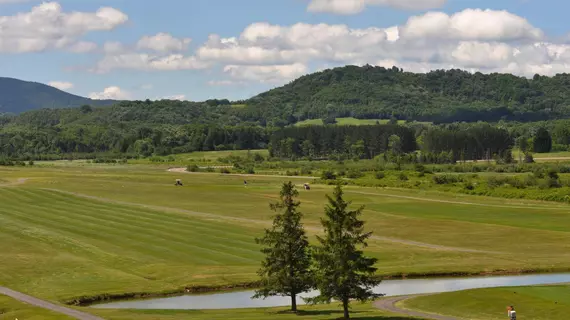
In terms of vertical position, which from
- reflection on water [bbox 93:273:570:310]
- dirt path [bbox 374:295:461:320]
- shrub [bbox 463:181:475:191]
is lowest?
reflection on water [bbox 93:273:570:310]

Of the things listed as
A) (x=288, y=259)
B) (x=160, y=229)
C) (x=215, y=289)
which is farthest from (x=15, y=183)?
(x=288, y=259)

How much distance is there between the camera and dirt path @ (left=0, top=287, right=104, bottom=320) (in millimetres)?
55372

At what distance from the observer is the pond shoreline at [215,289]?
69.0 m

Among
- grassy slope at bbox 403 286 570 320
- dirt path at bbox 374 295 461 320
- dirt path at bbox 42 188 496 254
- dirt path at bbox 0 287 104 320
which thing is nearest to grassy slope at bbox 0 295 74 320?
dirt path at bbox 0 287 104 320

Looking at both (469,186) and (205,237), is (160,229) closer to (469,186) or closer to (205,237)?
(205,237)

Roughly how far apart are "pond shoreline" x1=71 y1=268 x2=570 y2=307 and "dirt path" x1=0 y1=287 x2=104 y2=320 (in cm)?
331

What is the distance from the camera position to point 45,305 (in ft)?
202

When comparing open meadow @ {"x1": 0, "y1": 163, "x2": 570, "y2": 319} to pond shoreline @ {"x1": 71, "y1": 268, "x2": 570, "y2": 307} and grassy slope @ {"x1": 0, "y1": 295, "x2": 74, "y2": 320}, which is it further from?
grassy slope @ {"x1": 0, "y1": 295, "x2": 74, "y2": 320}

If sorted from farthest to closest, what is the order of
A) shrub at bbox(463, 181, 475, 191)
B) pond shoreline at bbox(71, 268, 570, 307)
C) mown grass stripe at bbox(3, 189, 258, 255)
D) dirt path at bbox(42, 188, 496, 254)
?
shrub at bbox(463, 181, 475, 191)
dirt path at bbox(42, 188, 496, 254)
mown grass stripe at bbox(3, 189, 258, 255)
pond shoreline at bbox(71, 268, 570, 307)

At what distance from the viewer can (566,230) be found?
107812 millimetres

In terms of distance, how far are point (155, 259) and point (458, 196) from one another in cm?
8392

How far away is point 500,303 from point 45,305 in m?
34.9

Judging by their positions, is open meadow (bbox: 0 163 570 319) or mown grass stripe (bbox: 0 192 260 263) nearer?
open meadow (bbox: 0 163 570 319)

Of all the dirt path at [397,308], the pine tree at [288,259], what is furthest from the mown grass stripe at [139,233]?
the pine tree at [288,259]
